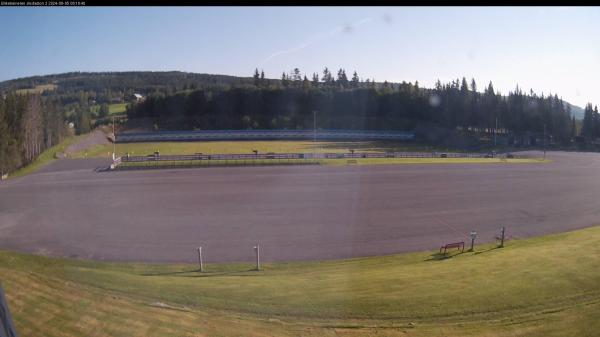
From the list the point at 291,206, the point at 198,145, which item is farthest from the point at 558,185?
the point at 198,145

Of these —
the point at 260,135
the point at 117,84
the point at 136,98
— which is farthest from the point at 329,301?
the point at 117,84

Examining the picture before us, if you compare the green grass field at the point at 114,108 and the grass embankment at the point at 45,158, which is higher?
the green grass field at the point at 114,108

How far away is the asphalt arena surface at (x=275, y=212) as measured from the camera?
43.4ft

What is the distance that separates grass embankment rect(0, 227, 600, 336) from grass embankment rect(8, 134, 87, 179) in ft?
86.3

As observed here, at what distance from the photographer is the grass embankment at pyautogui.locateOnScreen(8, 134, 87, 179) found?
1275 inches

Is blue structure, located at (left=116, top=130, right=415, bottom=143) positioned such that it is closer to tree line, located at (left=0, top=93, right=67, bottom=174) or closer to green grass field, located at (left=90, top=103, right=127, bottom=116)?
tree line, located at (left=0, top=93, right=67, bottom=174)

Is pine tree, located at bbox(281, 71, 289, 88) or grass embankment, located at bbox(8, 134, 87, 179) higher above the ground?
pine tree, located at bbox(281, 71, 289, 88)

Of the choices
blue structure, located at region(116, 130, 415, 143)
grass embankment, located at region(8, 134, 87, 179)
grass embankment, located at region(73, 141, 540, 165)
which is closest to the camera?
grass embankment, located at region(8, 134, 87, 179)

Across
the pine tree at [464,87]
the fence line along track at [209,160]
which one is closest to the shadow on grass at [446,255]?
the fence line along track at [209,160]

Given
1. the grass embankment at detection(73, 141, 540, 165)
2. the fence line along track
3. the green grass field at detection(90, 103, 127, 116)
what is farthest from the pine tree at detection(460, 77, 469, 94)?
the green grass field at detection(90, 103, 127, 116)

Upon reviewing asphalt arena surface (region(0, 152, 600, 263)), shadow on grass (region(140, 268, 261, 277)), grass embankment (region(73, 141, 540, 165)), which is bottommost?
shadow on grass (region(140, 268, 261, 277))

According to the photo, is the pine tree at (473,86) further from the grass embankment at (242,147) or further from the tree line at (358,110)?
the grass embankment at (242,147)

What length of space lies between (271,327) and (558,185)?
25596 millimetres

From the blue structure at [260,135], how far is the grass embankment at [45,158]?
536 inches
